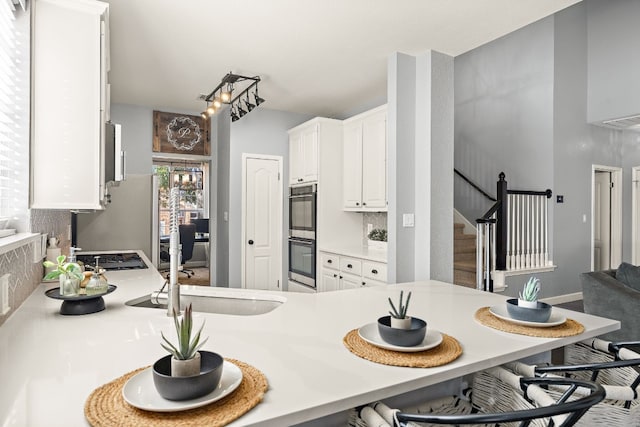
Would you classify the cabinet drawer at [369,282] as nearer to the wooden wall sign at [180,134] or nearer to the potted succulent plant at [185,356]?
the potted succulent plant at [185,356]

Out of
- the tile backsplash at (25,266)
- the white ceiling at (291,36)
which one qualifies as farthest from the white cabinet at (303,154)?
the tile backsplash at (25,266)

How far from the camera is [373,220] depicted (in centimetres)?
489

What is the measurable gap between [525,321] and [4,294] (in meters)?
1.79

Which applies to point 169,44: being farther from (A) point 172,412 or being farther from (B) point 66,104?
(A) point 172,412

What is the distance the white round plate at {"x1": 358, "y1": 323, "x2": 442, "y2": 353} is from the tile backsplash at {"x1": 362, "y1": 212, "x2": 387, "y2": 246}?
11.1 feet

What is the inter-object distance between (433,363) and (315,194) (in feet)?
12.0

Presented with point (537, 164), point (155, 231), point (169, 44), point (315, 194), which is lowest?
Answer: point (155, 231)

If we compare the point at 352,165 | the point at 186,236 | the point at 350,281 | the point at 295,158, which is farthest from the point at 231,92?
the point at 186,236

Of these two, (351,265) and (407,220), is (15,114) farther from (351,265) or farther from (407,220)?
(351,265)

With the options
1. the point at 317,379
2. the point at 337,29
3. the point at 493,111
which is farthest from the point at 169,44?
the point at 493,111

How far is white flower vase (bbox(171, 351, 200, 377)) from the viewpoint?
833 millimetres

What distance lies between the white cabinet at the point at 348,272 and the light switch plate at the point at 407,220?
462 millimetres

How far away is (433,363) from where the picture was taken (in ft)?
3.40

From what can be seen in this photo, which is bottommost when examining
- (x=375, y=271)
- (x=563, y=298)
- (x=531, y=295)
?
(x=563, y=298)
